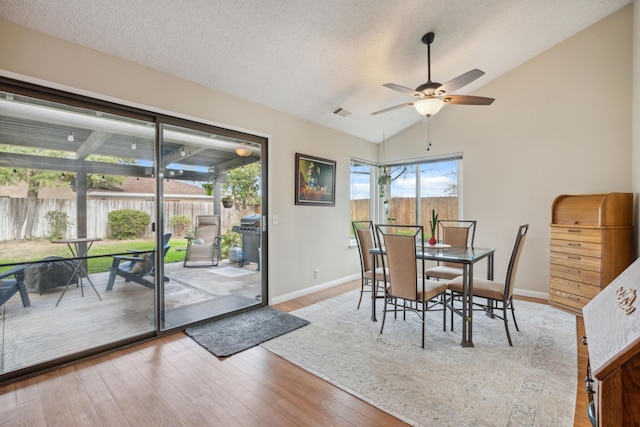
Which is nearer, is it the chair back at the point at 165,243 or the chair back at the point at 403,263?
the chair back at the point at 403,263

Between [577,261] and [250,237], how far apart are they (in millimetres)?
3944

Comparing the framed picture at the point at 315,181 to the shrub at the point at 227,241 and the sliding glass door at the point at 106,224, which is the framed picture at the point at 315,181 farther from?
the shrub at the point at 227,241

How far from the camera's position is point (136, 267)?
2836 millimetres

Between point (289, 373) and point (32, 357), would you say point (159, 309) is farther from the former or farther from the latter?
point (289, 373)

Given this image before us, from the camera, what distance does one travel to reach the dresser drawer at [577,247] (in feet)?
10.7

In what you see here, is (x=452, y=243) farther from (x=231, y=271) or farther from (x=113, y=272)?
(x=113, y=272)

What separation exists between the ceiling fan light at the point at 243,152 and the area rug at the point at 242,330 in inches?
76.5

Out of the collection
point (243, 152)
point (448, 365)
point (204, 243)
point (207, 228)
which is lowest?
point (448, 365)

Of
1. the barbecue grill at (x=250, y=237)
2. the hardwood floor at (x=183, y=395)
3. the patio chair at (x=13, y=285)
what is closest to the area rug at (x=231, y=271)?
the barbecue grill at (x=250, y=237)

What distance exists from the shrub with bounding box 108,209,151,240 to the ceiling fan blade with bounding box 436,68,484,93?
3.09 meters

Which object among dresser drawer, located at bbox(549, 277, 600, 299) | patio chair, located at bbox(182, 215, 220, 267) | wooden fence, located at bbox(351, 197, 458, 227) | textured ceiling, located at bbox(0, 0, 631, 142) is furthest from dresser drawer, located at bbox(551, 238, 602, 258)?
patio chair, located at bbox(182, 215, 220, 267)

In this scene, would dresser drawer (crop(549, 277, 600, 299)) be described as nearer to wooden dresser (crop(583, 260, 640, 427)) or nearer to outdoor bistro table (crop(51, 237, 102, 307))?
wooden dresser (crop(583, 260, 640, 427))

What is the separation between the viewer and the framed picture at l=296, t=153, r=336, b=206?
4189 millimetres

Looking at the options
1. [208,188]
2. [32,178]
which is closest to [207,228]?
[208,188]
